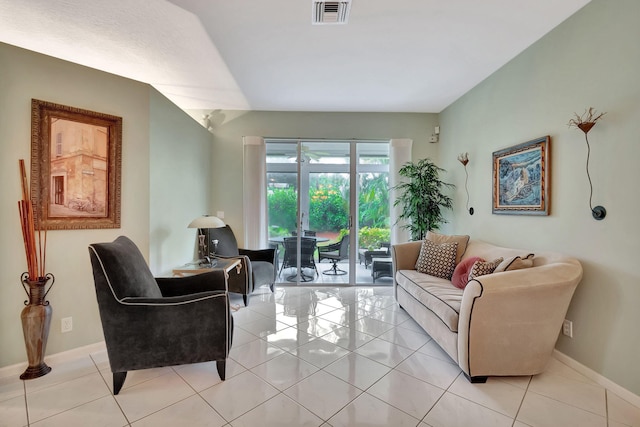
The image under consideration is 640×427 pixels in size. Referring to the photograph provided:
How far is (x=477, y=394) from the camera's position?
1.78m

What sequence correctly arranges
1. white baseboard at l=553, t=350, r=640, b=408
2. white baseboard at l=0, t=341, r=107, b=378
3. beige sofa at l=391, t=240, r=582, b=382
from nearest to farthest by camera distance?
white baseboard at l=553, t=350, r=640, b=408
beige sofa at l=391, t=240, r=582, b=382
white baseboard at l=0, t=341, r=107, b=378

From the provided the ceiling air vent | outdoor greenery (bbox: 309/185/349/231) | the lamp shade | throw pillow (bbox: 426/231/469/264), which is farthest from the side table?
throw pillow (bbox: 426/231/469/264)

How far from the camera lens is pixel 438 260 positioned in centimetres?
305

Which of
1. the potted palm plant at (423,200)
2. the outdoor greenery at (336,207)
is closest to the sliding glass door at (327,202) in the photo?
the outdoor greenery at (336,207)

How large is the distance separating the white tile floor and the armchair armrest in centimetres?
57

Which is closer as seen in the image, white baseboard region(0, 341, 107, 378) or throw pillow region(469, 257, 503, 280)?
white baseboard region(0, 341, 107, 378)

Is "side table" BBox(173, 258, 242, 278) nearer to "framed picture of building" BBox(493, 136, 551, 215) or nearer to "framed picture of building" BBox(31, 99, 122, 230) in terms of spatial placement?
"framed picture of building" BBox(31, 99, 122, 230)

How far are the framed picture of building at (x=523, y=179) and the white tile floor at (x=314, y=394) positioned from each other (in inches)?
52.8

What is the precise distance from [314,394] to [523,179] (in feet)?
8.65

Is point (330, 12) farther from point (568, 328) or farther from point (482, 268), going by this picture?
point (568, 328)

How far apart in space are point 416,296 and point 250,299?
2145mm

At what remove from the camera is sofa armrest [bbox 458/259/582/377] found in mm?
1819

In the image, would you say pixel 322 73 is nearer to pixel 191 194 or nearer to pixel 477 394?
pixel 191 194

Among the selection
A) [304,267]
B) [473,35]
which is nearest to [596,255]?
[473,35]
